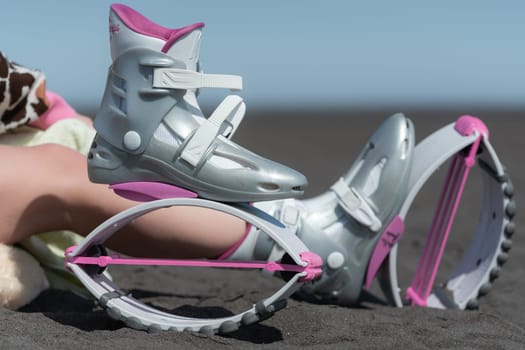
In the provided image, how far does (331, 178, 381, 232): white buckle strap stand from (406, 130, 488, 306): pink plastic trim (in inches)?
9.3

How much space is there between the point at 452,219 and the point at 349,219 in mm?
312

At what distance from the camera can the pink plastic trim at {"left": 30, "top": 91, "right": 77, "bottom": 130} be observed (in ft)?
6.21

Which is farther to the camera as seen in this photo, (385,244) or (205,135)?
(385,244)

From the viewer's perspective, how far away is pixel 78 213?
158 centimetres

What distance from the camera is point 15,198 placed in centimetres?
156

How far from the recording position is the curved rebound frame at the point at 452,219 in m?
1.81

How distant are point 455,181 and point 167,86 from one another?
2.91 feet

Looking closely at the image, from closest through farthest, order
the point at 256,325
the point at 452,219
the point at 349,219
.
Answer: the point at 256,325 < the point at 349,219 < the point at 452,219

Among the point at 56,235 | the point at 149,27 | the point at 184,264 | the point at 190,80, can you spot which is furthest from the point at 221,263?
the point at 56,235

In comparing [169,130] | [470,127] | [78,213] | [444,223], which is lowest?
[78,213]

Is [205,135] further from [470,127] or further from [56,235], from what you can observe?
[470,127]

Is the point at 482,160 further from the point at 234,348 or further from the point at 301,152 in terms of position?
the point at 301,152

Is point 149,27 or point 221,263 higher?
point 149,27

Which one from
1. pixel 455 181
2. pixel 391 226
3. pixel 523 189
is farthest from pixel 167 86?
pixel 523 189
